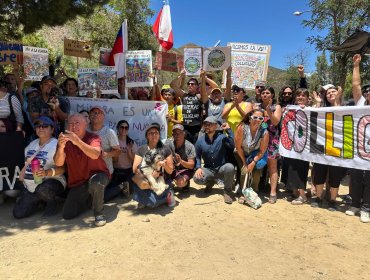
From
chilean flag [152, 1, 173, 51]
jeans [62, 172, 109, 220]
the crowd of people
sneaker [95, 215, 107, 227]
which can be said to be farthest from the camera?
chilean flag [152, 1, 173, 51]

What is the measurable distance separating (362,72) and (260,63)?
23.9 ft

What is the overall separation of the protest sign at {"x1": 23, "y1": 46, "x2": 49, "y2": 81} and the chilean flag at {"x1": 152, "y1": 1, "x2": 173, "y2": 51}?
2259 mm

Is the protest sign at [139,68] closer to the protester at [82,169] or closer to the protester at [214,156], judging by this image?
the protester at [214,156]

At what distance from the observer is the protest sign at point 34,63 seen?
6195mm

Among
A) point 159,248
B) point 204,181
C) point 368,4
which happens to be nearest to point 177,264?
point 159,248

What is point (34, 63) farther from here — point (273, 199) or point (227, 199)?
point (273, 199)

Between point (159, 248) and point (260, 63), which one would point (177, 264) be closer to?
point (159, 248)

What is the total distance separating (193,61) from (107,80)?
1.64m

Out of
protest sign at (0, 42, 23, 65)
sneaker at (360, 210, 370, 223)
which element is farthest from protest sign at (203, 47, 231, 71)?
protest sign at (0, 42, 23, 65)

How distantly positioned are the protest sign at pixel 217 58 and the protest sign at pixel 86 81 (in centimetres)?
209

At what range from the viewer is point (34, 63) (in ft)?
20.6

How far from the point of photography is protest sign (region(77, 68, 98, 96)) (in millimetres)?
6258

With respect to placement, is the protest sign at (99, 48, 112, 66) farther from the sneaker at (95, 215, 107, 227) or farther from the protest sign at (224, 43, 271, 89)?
the sneaker at (95, 215, 107, 227)

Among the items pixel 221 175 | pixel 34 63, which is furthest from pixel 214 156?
pixel 34 63
